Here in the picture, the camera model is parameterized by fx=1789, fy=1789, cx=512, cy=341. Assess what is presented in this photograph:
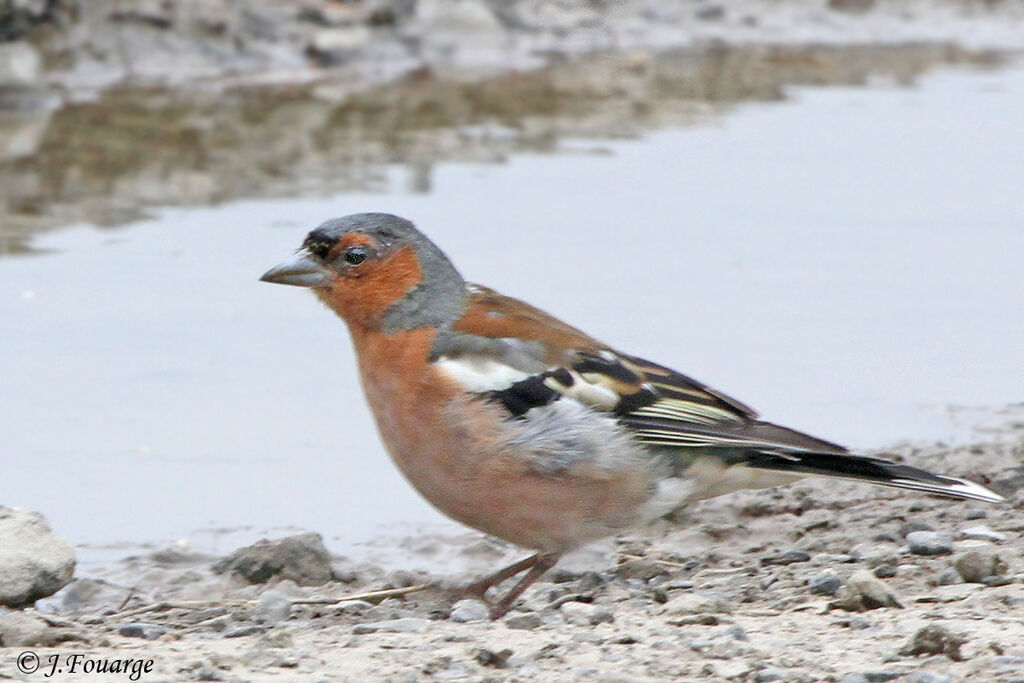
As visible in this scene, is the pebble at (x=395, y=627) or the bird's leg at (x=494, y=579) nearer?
the pebble at (x=395, y=627)

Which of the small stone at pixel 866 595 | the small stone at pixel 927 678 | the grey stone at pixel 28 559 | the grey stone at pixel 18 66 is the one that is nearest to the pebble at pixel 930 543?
the small stone at pixel 866 595

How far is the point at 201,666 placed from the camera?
397cm

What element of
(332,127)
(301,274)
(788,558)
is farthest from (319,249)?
(332,127)

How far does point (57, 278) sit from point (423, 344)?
3.51m

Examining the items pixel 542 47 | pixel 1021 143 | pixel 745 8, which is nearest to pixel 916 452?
pixel 1021 143

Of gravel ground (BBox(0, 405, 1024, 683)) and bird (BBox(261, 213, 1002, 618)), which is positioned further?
bird (BBox(261, 213, 1002, 618))

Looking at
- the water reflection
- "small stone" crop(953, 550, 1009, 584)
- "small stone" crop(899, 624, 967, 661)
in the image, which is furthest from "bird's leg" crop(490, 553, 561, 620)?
the water reflection

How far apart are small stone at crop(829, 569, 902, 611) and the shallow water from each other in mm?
A: 1988

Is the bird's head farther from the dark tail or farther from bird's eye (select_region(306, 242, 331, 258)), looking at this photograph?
the dark tail

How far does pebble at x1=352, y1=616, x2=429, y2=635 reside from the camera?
14.7ft

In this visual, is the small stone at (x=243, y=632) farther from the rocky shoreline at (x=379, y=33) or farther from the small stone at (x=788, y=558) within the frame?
the rocky shoreline at (x=379, y=33)

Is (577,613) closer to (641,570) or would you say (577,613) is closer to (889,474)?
(641,570)

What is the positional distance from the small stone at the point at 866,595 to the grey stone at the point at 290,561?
1.70 metres

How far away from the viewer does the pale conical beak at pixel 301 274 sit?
18.0ft
